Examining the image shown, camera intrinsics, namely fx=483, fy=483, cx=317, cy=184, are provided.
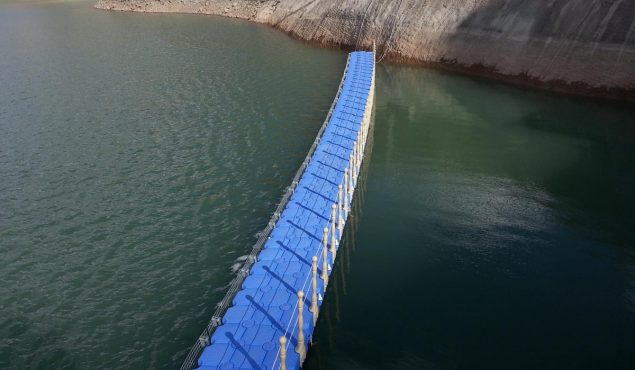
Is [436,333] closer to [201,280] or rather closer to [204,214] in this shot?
[201,280]

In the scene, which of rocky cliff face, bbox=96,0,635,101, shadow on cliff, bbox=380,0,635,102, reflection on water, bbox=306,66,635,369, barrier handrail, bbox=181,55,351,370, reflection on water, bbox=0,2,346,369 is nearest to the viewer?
barrier handrail, bbox=181,55,351,370

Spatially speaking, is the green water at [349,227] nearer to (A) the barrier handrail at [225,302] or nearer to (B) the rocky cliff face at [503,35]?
(A) the barrier handrail at [225,302]

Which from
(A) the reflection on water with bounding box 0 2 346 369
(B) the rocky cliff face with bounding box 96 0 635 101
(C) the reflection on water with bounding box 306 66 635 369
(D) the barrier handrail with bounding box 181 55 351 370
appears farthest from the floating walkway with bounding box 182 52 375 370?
(B) the rocky cliff face with bounding box 96 0 635 101

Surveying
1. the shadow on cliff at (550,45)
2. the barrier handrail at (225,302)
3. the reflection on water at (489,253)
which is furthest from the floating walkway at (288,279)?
the shadow on cliff at (550,45)

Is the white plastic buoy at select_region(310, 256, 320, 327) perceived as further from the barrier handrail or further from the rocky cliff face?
the rocky cliff face

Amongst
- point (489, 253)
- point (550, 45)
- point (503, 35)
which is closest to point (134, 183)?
→ point (489, 253)

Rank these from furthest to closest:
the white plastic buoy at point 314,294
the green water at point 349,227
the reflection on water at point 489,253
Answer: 1. the green water at point 349,227
2. the reflection on water at point 489,253
3. the white plastic buoy at point 314,294

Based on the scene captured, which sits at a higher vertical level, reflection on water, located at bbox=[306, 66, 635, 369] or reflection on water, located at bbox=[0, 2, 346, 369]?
reflection on water, located at bbox=[306, 66, 635, 369]
